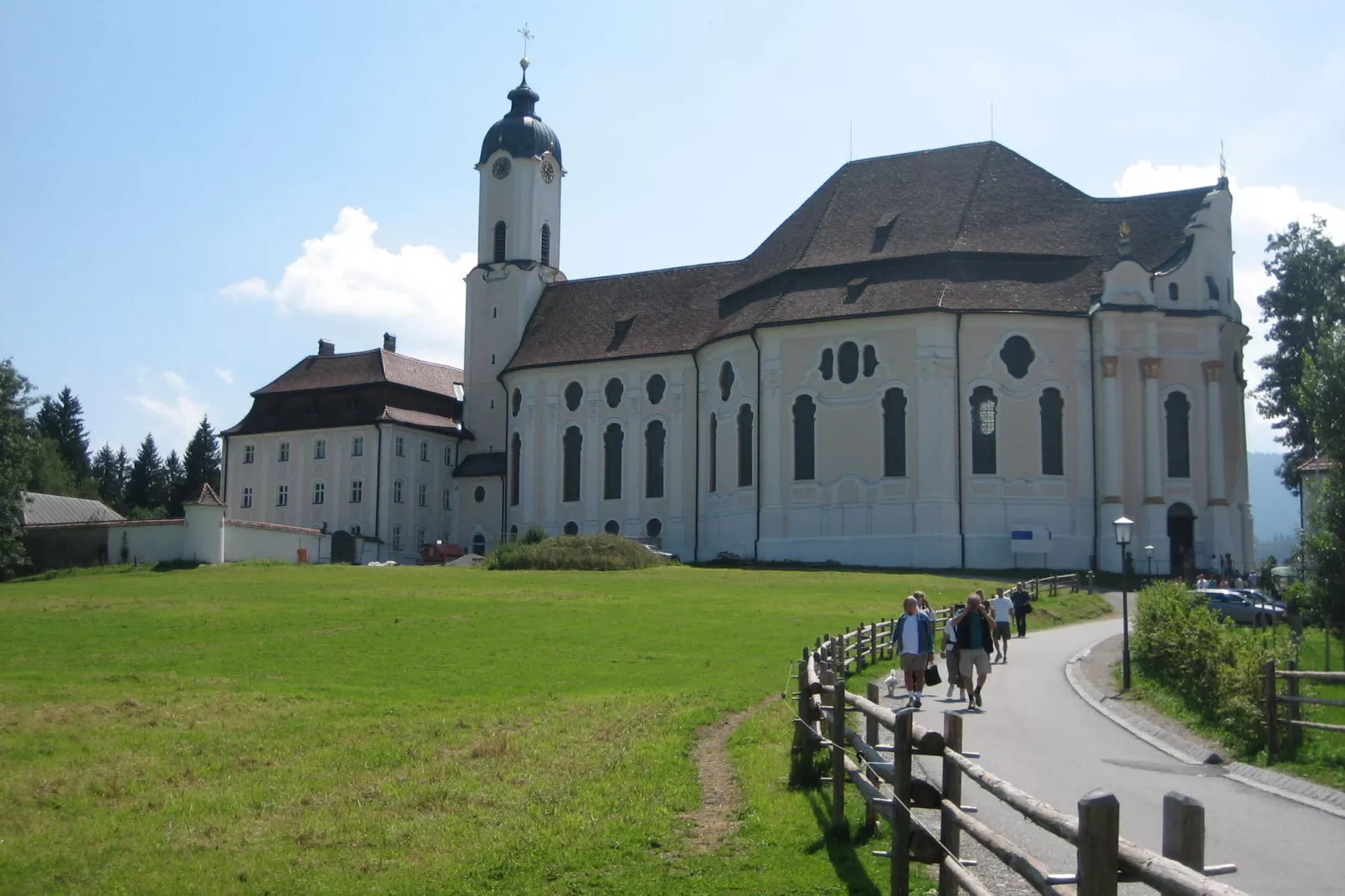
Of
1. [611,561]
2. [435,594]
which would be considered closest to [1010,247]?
[611,561]

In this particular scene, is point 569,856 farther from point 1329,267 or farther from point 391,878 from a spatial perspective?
point 1329,267

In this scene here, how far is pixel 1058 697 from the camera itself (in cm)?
2345

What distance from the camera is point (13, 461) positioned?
6562 cm

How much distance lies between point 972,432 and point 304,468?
4019 centimetres

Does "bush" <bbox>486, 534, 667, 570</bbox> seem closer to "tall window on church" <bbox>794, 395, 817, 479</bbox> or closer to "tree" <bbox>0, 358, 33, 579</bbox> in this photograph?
"tall window on church" <bbox>794, 395, 817, 479</bbox>

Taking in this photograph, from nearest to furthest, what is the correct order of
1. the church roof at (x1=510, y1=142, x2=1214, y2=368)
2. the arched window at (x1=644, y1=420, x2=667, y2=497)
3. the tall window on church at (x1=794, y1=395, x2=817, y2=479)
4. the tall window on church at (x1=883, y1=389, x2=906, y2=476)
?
the tall window on church at (x1=883, y1=389, x2=906, y2=476) → the church roof at (x1=510, y1=142, x2=1214, y2=368) → the tall window on church at (x1=794, y1=395, x2=817, y2=479) → the arched window at (x1=644, y1=420, x2=667, y2=497)

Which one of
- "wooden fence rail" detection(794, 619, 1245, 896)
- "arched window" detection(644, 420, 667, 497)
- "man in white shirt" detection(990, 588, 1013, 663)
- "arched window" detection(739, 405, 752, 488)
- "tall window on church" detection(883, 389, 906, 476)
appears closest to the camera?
"wooden fence rail" detection(794, 619, 1245, 896)

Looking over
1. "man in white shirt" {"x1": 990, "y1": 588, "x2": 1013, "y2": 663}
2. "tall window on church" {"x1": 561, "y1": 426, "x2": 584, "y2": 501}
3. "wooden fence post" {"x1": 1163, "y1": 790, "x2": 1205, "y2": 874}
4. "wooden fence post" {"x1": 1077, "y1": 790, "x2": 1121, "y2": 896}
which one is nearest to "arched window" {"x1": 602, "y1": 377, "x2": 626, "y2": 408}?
"tall window on church" {"x1": 561, "y1": 426, "x2": 584, "y2": 501}

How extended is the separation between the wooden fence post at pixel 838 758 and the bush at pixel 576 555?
41351 millimetres

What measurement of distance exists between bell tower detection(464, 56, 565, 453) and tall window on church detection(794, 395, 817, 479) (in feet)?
74.7

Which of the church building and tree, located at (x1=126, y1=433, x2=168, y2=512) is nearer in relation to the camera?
the church building

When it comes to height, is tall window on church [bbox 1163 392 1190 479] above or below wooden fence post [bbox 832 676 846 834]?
above

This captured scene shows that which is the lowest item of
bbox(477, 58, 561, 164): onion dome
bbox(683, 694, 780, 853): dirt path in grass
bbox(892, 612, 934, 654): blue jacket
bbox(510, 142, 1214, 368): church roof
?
bbox(683, 694, 780, 853): dirt path in grass

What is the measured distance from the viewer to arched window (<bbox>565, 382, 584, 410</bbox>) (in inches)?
2904
